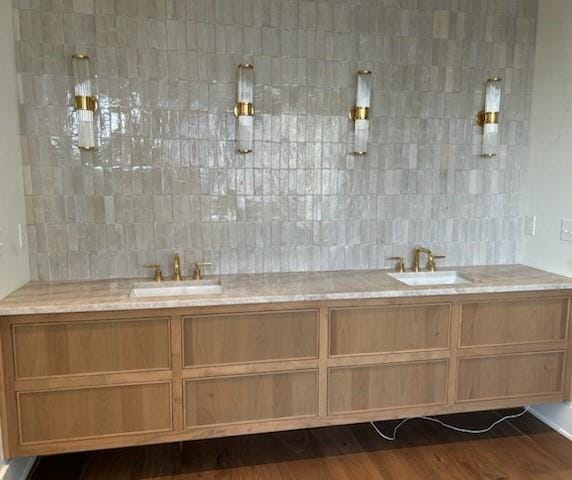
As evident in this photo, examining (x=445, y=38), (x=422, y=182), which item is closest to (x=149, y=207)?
(x=422, y=182)

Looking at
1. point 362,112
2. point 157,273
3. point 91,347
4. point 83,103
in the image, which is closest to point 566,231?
point 362,112

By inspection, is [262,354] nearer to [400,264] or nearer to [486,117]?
[400,264]

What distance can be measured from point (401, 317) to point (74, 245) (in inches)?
70.5

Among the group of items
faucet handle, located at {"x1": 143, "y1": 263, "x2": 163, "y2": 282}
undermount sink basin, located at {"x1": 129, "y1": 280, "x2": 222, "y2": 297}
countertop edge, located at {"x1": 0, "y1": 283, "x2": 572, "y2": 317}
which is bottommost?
undermount sink basin, located at {"x1": 129, "y1": 280, "x2": 222, "y2": 297}

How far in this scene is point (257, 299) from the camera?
205 cm

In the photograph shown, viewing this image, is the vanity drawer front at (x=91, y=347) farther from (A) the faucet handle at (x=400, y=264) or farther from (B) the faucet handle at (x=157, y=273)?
(A) the faucet handle at (x=400, y=264)

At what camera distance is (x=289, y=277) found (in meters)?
2.46

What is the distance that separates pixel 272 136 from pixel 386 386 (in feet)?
4.95

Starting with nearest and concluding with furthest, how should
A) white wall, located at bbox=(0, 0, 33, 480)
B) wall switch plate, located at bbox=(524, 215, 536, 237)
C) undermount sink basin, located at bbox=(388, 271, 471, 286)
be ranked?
white wall, located at bbox=(0, 0, 33, 480) < undermount sink basin, located at bbox=(388, 271, 471, 286) < wall switch plate, located at bbox=(524, 215, 536, 237)

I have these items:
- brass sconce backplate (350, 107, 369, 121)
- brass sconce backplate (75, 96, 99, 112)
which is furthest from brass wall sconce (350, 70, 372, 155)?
brass sconce backplate (75, 96, 99, 112)

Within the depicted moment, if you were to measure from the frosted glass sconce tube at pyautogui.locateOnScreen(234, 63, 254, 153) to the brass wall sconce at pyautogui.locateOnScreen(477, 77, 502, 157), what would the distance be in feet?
4.75

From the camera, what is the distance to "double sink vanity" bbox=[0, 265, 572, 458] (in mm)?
1929

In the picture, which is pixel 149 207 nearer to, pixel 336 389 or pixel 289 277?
pixel 289 277

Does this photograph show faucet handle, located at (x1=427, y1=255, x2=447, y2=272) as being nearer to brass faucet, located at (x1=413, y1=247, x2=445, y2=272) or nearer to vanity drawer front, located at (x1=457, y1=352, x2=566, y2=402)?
brass faucet, located at (x1=413, y1=247, x2=445, y2=272)
